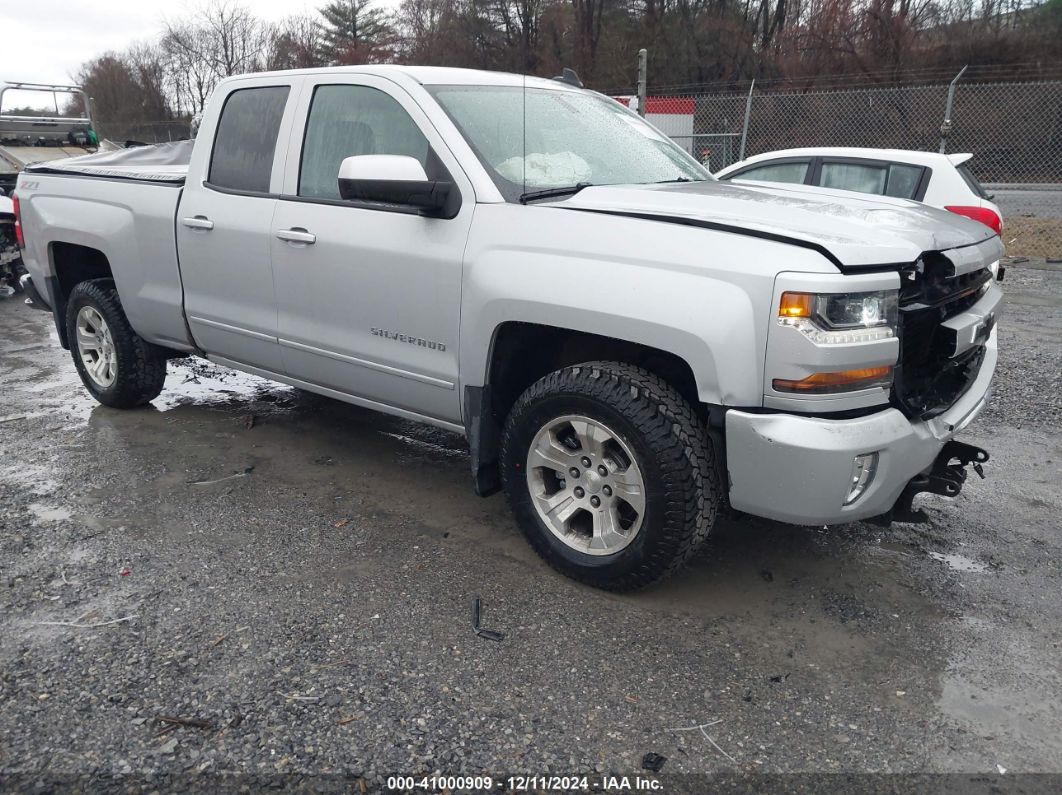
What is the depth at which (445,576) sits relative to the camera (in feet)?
11.4

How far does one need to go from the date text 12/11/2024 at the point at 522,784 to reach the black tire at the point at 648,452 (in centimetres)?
89

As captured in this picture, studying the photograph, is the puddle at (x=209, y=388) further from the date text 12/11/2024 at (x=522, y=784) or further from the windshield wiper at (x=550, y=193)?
the date text 12/11/2024 at (x=522, y=784)

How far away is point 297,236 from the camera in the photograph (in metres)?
4.05

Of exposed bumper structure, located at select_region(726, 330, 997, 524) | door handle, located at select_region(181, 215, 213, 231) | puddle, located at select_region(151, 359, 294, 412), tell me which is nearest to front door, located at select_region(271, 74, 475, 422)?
door handle, located at select_region(181, 215, 213, 231)

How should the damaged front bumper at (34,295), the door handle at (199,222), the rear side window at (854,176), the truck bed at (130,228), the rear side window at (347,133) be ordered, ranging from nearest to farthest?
the rear side window at (347,133) < the door handle at (199,222) < the truck bed at (130,228) < the damaged front bumper at (34,295) < the rear side window at (854,176)

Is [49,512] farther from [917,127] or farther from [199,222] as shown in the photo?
[917,127]

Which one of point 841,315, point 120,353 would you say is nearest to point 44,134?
point 120,353

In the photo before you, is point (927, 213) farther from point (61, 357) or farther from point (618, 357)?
point (61, 357)

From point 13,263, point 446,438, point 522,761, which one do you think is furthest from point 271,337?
point 13,263

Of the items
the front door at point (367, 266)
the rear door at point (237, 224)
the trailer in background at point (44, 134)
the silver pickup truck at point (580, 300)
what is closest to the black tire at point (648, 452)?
the silver pickup truck at point (580, 300)

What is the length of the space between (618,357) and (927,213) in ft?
4.77

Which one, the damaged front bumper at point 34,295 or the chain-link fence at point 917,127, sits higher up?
the chain-link fence at point 917,127

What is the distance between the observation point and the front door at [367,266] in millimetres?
3604

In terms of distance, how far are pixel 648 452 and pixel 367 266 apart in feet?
5.07
